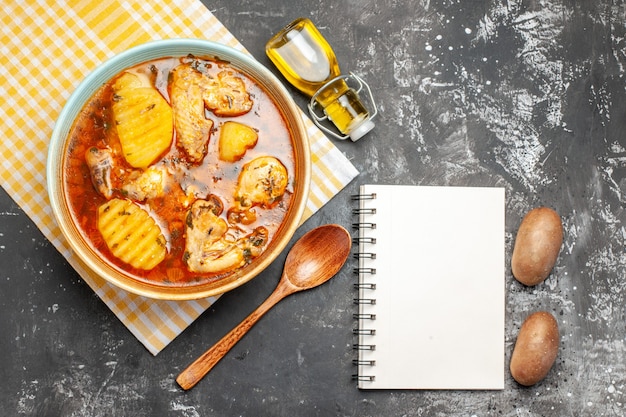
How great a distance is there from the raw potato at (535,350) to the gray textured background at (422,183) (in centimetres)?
5

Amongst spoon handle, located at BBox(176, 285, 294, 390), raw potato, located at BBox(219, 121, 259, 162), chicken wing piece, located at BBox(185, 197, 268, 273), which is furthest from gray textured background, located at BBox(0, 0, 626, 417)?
raw potato, located at BBox(219, 121, 259, 162)

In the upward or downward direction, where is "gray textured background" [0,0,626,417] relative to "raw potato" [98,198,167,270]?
downward

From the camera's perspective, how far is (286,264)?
200 centimetres

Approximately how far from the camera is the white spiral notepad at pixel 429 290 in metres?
2.04

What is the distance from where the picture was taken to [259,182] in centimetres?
176

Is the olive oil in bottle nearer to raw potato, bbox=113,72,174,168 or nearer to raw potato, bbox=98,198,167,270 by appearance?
raw potato, bbox=113,72,174,168

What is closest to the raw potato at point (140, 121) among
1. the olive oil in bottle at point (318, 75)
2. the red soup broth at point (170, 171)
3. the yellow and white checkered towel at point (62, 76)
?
the red soup broth at point (170, 171)

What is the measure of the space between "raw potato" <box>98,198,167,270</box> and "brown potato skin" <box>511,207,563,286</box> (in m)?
1.06

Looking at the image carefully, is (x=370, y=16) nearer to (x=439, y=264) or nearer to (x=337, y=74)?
(x=337, y=74)

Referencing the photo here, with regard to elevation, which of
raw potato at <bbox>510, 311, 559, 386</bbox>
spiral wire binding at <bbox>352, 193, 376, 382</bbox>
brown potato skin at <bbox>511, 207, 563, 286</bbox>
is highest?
spiral wire binding at <bbox>352, 193, 376, 382</bbox>

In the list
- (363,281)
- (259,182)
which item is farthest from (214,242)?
(363,281)

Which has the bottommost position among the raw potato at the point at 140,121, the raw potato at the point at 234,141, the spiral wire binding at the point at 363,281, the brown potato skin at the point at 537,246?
the brown potato skin at the point at 537,246

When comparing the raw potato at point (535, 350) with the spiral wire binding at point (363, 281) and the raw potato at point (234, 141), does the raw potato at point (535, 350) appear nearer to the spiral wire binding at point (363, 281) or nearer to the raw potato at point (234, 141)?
the spiral wire binding at point (363, 281)

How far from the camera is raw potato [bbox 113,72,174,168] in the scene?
1729 mm
